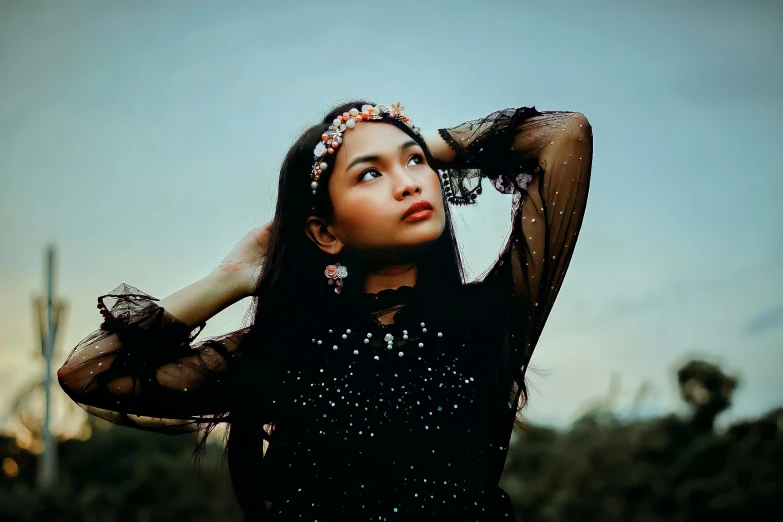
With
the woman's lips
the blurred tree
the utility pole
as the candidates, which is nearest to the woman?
the woman's lips

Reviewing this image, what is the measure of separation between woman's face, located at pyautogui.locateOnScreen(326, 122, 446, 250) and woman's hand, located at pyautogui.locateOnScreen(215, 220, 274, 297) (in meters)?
0.24

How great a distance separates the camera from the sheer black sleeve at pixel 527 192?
210 centimetres

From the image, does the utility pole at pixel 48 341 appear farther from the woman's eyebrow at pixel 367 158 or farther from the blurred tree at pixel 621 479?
the woman's eyebrow at pixel 367 158

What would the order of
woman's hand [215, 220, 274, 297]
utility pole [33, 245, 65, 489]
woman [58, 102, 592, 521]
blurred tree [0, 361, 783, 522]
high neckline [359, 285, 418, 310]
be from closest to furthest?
woman [58, 102, 592, 521], high neckline [359, 285, 418, 310], woman's hand [215, 220, 274, 297], blurred tree [0, 361, 783, 522], utility pole [33, 245, 65, 489]

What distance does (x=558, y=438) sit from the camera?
12.2 m

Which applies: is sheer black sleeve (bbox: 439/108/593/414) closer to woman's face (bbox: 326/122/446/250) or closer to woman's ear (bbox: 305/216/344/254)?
woman's face (bbox: 326/122/446/250)

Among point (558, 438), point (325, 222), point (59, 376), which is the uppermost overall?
point (325, 222)

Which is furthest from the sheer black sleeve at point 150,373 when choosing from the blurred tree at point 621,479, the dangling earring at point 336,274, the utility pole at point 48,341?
the utility pole at point 48,341

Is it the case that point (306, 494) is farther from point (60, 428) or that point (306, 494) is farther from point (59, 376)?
point (60, 428)

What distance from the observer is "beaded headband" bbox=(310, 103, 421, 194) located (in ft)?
6.95

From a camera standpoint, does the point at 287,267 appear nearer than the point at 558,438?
Yes

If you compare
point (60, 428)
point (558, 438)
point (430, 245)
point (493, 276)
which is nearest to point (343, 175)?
point (430, 245)

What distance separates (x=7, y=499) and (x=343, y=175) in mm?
11455

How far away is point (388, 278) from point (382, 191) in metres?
0.23
